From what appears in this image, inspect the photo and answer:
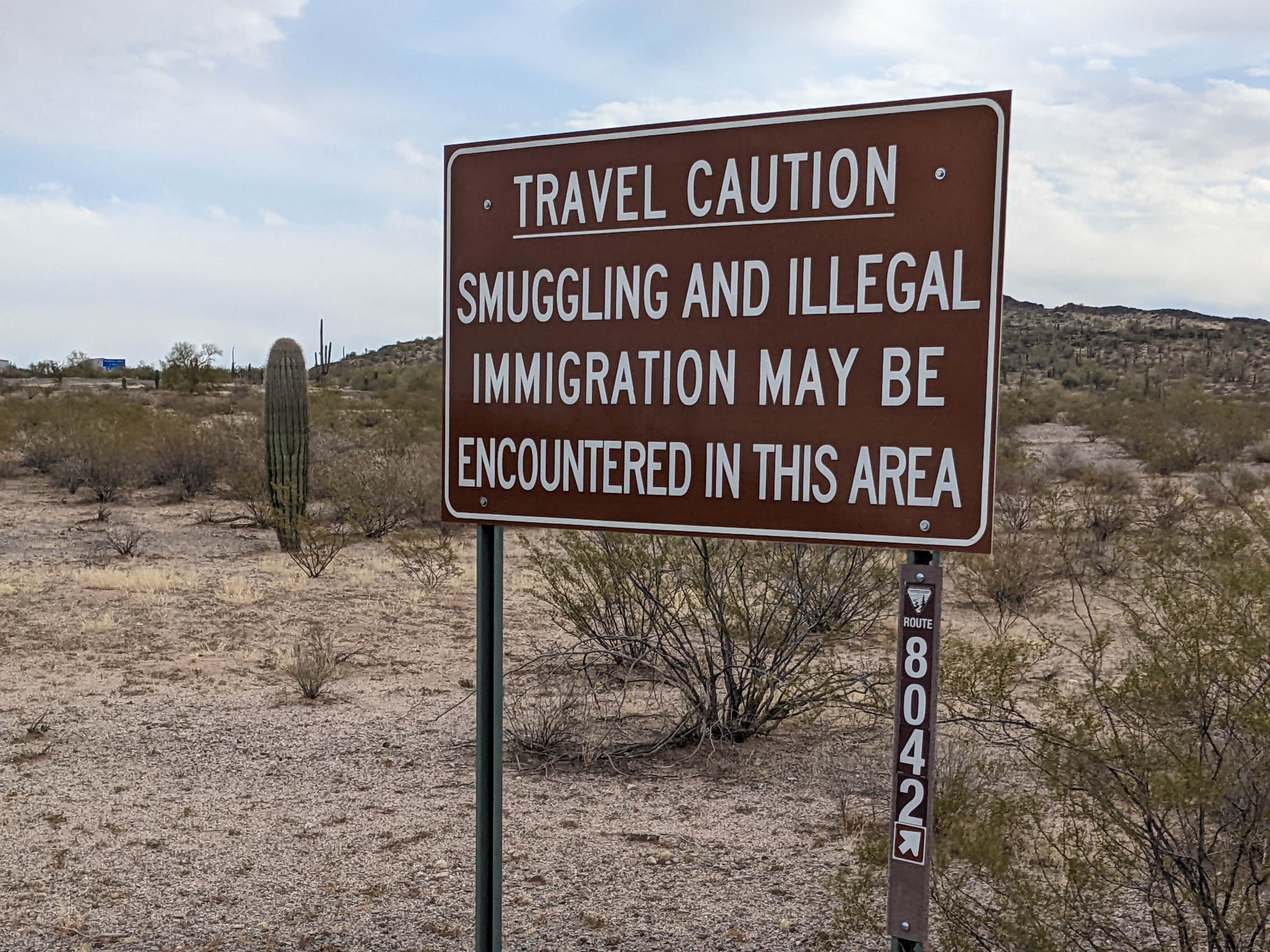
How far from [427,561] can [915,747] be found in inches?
449

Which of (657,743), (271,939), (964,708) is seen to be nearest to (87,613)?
(657,743)

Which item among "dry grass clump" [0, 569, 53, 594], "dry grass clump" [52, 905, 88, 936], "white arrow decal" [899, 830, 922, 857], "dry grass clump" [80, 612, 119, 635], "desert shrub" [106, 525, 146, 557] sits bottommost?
"dry grass clump" [52, 905, 88, 936]

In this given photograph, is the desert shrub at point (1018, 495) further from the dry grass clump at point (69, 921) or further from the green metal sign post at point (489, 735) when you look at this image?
the green metal sign post at point (489, 735)

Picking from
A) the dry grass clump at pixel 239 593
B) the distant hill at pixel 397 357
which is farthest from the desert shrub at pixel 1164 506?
the distant hill at pixel 397 357

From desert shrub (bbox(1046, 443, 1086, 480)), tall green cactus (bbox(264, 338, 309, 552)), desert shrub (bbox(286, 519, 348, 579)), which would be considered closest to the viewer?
desert shrub (bbox(286, 519, 348, 579))

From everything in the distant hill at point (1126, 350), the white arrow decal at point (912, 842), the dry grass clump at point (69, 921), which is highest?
the distant hill at point (1126, 350)

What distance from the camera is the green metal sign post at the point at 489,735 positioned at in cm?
312

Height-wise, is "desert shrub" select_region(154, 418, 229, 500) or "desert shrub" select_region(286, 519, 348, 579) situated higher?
"desert shrub" select_region(154, 418, 229, 500)

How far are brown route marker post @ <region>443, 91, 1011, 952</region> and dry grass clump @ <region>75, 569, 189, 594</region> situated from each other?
10.6 m

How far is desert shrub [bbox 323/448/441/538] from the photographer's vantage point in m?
16.9

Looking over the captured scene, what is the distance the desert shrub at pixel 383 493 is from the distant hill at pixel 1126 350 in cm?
2170

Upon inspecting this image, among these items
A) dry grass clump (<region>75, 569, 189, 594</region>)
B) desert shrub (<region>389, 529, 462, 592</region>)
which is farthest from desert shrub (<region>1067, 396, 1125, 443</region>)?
dry grass clump (<region>75, 569, 189, 594</region>)

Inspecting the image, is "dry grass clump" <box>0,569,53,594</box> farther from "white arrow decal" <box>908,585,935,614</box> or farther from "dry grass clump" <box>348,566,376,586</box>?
"white arrow decal" <box>908,585,935,614</box>

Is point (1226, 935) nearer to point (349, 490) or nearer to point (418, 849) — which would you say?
point (418, 849)
